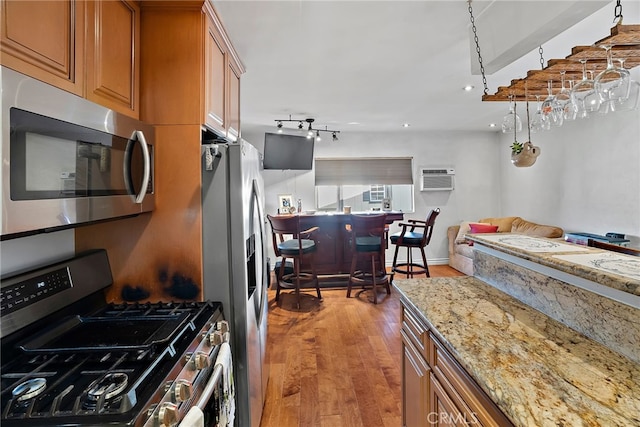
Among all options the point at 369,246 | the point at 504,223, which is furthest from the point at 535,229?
the point at 369,246

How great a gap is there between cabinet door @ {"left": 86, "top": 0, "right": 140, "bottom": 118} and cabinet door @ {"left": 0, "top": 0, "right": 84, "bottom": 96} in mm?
61

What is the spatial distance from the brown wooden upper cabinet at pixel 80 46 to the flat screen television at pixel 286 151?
372 cm

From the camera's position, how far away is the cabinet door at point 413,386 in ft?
4.49

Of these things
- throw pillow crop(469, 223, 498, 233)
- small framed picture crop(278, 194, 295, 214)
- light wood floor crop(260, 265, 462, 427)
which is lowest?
light wood floor crop(260, 265, 462, 427)

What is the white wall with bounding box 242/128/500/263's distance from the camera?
5980 millimetres

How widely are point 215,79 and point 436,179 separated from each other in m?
5.15

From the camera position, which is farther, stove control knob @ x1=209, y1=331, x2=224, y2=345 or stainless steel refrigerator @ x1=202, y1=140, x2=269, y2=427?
stainless steel refrigerator @ x1=202, y1=140, x2=269, y2=427

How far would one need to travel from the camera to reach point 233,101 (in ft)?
7.34

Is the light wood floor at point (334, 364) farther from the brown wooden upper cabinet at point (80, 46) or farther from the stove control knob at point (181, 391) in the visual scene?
the brown wooden upper cabinet at point (80, 46)

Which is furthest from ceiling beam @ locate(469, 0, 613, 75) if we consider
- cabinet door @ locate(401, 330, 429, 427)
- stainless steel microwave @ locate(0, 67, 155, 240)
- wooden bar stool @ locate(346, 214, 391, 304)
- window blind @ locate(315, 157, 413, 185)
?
window blind @ locate(315, 157, 413, 185)

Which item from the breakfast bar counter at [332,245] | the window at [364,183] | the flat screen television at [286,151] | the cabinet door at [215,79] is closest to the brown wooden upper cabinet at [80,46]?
the cabinet door at [215,79]

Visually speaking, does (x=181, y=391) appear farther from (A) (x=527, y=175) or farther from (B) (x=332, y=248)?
(A) (x=527, y=175)

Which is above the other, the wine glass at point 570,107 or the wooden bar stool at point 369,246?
the wine glass at point 570,107

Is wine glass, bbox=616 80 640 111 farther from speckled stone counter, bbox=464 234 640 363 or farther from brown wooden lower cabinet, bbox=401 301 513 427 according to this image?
brown wooden lower cabinet, bbox=401 301 513 427
